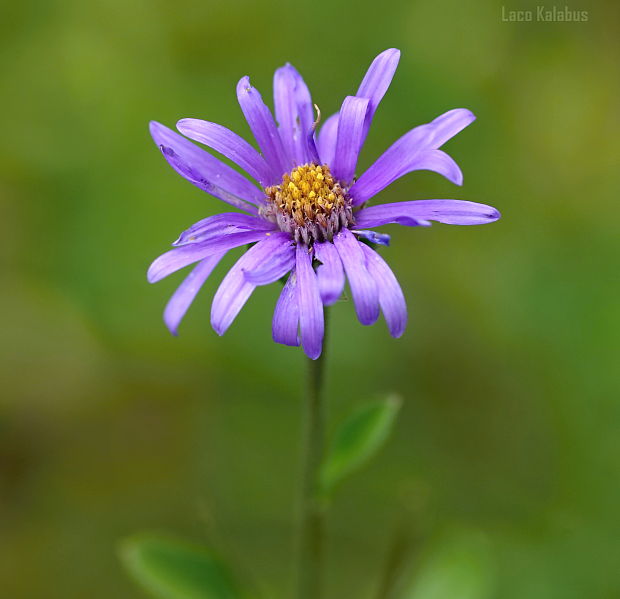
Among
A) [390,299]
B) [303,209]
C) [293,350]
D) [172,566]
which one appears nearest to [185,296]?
[303,209]

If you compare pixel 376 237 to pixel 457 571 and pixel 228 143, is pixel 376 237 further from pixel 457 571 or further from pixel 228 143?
pixel 457 571

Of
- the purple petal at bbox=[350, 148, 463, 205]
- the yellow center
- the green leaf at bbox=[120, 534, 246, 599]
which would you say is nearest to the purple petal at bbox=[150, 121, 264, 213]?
the yellow center

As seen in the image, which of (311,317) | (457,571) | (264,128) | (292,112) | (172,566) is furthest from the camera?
(457,571)

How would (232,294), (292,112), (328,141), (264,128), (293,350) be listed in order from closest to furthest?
(232,294) → (264,128) → (292,112) → (328,141) → (293,350)

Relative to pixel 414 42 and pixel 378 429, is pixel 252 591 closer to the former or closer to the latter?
pixel 378 429

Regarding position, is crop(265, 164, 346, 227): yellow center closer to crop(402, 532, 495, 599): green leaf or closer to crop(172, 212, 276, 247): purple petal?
crop(172, 212, 276, 247): purple petal
